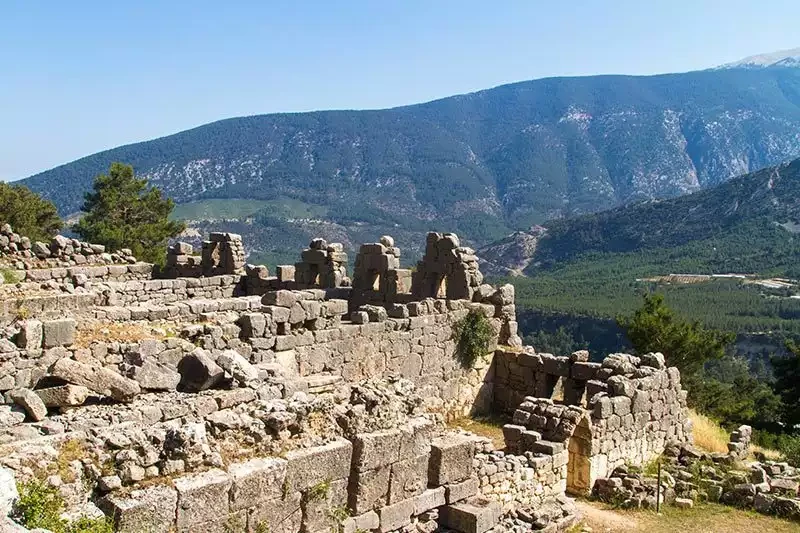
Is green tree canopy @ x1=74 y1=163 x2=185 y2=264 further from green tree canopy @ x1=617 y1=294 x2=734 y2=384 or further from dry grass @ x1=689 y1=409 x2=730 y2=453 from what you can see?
dry grass @ x1=689 y1=409 x2=730 y2=453

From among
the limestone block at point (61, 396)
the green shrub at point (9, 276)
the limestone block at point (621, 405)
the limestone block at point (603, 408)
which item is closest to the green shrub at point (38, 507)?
the limestone block at point (61, 396)

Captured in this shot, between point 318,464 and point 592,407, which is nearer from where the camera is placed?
point 318,464

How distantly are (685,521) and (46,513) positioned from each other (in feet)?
32.9

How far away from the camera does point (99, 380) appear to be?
26.3 feet

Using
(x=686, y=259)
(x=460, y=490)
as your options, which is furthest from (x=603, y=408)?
(x=686, y=259)

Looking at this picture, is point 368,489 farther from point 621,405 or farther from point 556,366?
point 556,366

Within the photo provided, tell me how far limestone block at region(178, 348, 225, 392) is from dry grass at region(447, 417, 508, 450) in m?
8.07

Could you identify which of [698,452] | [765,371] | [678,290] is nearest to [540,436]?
[698,452]

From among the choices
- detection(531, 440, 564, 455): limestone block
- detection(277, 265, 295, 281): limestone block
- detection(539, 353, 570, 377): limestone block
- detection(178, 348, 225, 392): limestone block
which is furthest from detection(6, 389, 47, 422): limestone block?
detection(277, 265, 295, 281): limestone block

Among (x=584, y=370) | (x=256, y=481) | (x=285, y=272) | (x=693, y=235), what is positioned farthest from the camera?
(x=693, y=235)

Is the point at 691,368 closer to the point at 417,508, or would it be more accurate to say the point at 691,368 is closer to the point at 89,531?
the point at 417,508

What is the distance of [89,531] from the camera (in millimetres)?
5000

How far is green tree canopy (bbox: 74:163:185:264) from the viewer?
115ft

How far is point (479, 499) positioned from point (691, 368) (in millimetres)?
19265
